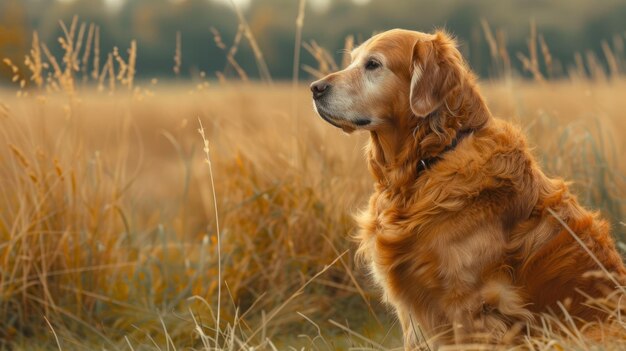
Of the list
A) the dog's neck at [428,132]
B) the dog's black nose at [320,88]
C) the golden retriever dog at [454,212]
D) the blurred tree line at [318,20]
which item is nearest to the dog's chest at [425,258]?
the golden retriever dog at [454,212]

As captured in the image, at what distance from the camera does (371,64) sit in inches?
121

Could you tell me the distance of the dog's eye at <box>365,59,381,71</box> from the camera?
305 centimetres

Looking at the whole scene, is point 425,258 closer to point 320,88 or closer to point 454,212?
point 454,212

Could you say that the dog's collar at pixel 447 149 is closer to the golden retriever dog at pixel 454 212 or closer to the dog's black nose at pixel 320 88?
the golden retriever dog at pixel 454 212

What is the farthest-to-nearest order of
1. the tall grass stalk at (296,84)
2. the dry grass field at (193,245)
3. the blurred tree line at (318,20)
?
the blurred tree line at (318,20)
the tall grass stalk at (296,84)
the dry grass field at (193,245)

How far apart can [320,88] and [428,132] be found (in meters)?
0.45

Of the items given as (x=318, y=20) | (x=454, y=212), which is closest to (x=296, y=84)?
(x=454, y=212)

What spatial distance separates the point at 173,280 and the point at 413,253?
5.61 ft

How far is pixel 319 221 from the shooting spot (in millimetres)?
4016

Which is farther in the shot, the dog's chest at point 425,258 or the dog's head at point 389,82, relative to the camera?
the dog's head at point 389,82

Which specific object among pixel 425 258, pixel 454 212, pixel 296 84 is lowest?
pixel 425 258

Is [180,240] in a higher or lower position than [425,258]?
lower

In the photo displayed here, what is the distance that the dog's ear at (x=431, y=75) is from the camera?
290cm

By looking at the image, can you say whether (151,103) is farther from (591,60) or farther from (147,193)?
(591,60)
